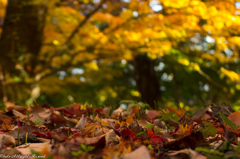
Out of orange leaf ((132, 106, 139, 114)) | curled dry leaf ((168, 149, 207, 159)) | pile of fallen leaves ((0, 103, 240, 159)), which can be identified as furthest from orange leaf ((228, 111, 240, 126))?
orange leaf ((132, 106, 139, 114))

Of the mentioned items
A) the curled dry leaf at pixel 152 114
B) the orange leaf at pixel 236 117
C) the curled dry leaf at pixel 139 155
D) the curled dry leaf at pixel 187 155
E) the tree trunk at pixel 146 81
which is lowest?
the tree trunk at pixel 146 81

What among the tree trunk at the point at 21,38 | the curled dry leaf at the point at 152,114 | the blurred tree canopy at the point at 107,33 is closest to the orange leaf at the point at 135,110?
the curled dry leaf at the point at 152,114

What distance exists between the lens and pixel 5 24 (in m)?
5.71

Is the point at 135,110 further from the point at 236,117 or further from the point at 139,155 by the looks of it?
the point at 139,155

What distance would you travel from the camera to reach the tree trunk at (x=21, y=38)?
18.6ft

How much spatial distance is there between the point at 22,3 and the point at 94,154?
570 cm

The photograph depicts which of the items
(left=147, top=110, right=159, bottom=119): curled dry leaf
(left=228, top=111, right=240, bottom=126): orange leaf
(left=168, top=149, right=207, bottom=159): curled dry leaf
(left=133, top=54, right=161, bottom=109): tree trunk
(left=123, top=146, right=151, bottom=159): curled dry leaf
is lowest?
(left=133, top=54, right=161, bottom=109): tree trunk

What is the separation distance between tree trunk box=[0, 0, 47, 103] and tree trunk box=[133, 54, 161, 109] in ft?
11.5

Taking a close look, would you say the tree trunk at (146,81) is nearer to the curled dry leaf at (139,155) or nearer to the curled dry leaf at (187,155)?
the curled dry leaf at (187,155)

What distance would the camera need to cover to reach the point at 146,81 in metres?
7.76

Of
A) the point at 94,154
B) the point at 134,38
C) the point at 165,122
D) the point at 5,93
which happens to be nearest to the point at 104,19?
the point at 134,38

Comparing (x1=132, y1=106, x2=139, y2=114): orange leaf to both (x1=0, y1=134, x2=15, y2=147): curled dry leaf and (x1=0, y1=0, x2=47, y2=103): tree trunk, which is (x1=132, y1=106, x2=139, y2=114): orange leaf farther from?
(x1=0, y1=0, x2=47, y2=103): tree trunk

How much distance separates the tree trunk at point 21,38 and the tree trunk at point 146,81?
3.49m

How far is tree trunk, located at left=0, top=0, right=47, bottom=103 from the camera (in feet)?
18.6
